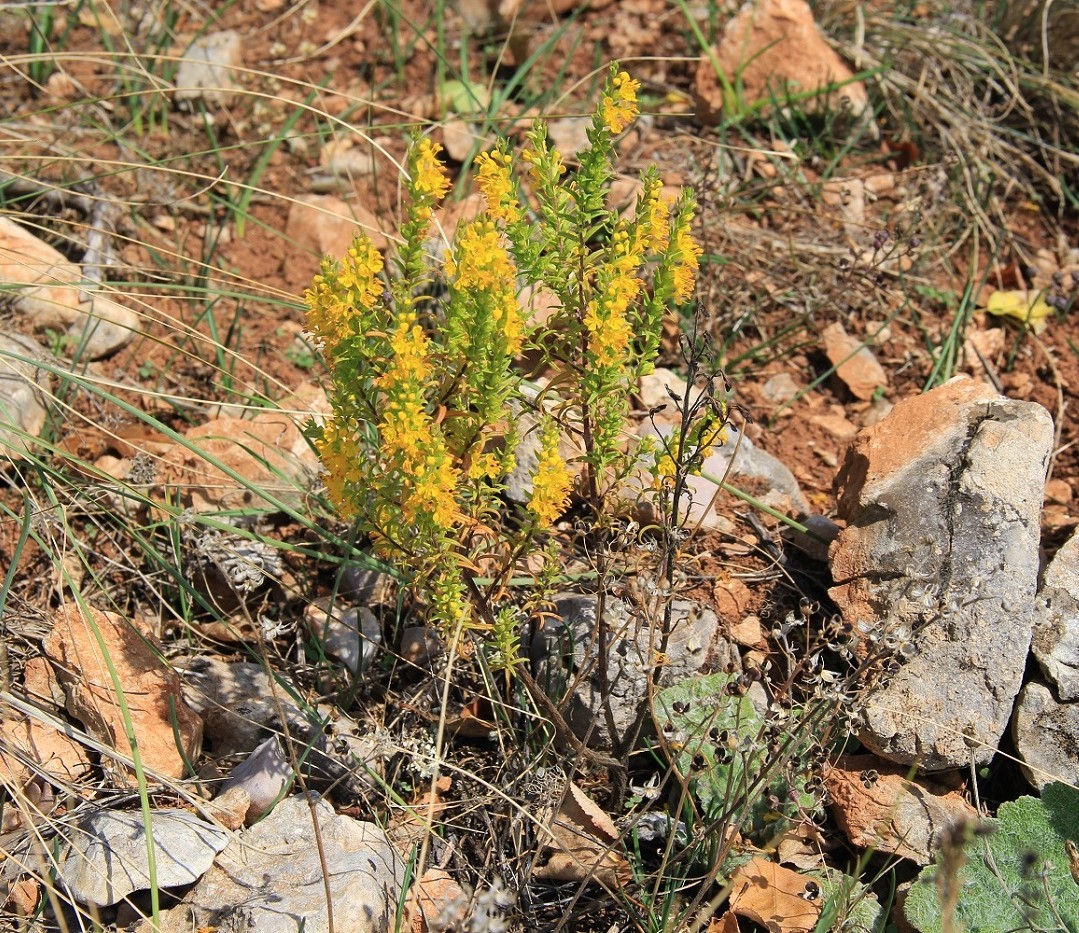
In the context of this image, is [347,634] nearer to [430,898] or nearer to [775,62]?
[430,898]

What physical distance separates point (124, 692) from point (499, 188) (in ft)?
4.92

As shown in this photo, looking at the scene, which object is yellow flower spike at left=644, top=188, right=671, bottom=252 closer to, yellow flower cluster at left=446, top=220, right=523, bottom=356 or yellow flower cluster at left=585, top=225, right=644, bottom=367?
yellow flower cluster at left=585, top=225, right=644, bottom=367

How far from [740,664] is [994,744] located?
0.61 metres

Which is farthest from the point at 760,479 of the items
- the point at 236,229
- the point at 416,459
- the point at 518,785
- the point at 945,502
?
the point at 236,229

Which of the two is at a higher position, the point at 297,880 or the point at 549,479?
the point at 549,479

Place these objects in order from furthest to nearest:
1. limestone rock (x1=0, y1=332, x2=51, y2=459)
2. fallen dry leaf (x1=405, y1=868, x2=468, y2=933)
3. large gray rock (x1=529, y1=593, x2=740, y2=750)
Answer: limestone rock (x1=0, y1=332, x2=51, y2=459)
large gray rock (x1=529, y1=593, x2=740, y2=750)
fallen dry leaf (x1=405, y1=868, x2=468, y2=933)

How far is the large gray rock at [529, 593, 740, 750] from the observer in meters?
2.48

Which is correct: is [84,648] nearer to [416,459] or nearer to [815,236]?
[416,459]

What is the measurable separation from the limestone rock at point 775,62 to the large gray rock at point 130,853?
318 cm

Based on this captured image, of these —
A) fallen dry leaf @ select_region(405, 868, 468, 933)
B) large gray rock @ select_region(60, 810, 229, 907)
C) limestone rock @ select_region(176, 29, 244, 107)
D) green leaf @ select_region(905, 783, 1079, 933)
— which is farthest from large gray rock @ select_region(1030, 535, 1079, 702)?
limestone rock @ select_region(176, 29, 244, 107)

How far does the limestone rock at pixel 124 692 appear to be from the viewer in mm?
2402

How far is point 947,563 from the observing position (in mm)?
2434

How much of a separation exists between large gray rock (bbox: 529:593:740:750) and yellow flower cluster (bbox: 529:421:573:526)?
509mm

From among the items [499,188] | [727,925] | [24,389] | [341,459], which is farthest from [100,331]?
[727,925]
